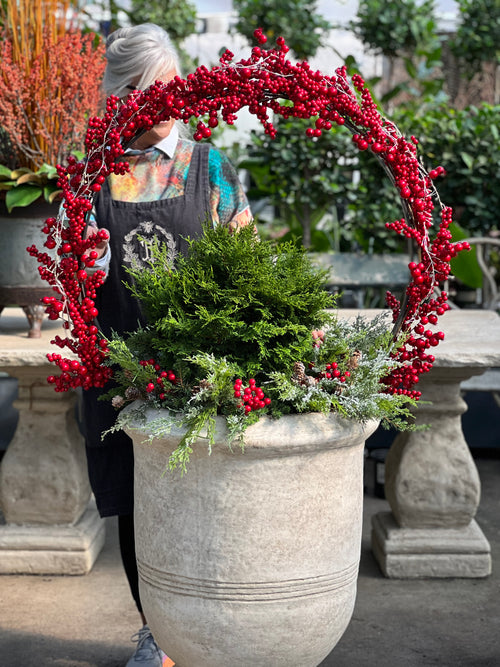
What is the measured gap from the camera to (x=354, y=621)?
264cm

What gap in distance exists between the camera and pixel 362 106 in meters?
1.75

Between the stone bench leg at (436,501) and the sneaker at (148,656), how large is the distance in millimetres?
1060

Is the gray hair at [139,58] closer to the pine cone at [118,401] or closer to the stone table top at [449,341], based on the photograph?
the pine cone at [118,401]

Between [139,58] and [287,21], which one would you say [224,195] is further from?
[287,21]

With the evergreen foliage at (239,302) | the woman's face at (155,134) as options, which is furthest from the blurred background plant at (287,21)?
the evergreen foliage at (239,302)

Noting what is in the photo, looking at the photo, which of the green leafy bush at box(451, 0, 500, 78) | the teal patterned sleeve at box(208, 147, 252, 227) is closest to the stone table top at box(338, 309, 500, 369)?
the teal patterned sleeve at box(208, 147, 252, 227)

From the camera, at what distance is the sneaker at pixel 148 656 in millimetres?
2197

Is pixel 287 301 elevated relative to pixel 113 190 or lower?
lower

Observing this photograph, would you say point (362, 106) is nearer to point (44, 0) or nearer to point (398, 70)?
point (44, 0)

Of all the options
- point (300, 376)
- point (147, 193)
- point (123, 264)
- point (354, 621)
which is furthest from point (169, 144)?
point (354, 621)

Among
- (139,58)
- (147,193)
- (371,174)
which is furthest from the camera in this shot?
(371,174)

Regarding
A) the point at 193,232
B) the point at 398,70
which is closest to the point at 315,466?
the point at 193,232

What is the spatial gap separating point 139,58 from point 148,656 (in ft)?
5.23

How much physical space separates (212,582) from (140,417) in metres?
0.37
